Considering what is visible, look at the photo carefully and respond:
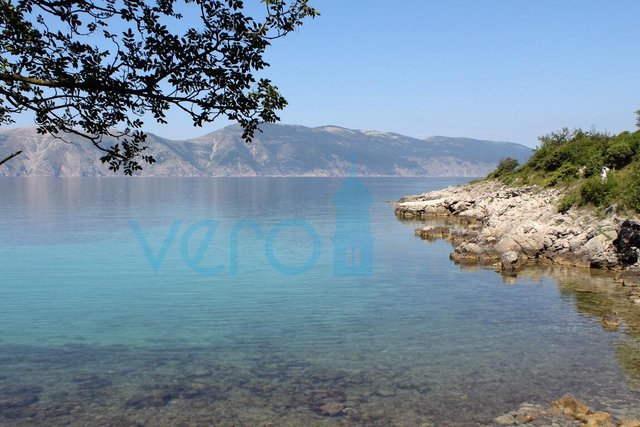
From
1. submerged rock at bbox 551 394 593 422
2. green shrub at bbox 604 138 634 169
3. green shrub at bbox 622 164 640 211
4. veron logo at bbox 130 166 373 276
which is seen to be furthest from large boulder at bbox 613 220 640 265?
submerged rock at bbox 551 394 593 422

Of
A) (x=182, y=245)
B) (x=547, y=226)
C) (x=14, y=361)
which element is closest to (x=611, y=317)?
(x=547, y=226)

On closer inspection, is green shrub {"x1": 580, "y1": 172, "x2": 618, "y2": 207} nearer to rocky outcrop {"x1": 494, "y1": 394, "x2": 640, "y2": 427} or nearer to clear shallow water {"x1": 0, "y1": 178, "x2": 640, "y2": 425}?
clear shallow water {"x1": 0, "y1": 178, "x2": 640, "y2": 425}

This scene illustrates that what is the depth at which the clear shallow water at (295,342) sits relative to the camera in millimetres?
17359

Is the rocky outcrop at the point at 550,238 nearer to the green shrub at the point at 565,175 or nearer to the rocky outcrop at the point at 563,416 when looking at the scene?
the green shrub at the point at 565,175

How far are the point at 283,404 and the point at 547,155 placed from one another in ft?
261

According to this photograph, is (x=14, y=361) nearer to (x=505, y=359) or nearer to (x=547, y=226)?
(x=505, y=359)

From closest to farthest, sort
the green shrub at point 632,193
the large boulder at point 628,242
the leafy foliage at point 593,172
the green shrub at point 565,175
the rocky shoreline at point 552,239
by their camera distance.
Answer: the large boulder at point 628,242 < the rocky shoreline at point 552,239 < the green shrub at point 632,193 < the leafy foliage at point 593,172 < the green shrub at point 565,175

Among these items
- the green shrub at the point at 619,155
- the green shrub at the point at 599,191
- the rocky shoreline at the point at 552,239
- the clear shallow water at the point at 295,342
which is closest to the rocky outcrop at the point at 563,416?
the clear shallow water at the point at 295,342

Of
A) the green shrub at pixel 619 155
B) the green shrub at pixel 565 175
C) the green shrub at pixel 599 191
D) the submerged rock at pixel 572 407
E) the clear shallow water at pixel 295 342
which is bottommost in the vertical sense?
the clear shallow water at pixel 295 342

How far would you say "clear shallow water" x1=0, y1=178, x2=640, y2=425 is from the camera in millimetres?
17359

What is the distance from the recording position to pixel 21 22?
393 inches

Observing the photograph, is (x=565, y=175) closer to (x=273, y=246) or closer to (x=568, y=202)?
(x=568, y=202)

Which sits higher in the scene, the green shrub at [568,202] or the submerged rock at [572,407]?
the green shrub at [568,202]

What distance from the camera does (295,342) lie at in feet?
78.7
